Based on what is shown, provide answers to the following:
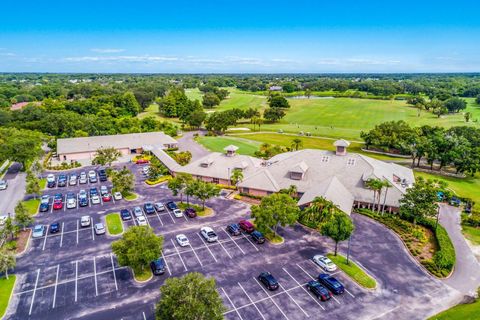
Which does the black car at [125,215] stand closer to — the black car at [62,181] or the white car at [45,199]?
the white car at [45,199]

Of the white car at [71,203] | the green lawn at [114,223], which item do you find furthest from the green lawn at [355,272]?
the white car at [71,203]

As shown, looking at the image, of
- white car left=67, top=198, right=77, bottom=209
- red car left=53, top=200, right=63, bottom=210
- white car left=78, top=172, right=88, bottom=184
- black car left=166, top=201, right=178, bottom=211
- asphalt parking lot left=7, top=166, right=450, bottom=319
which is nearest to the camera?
asphalt parking lot left=7, top=166, right=450, bottom=319

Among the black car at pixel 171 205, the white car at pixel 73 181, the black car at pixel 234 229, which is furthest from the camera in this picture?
the white car at pixel 73 181

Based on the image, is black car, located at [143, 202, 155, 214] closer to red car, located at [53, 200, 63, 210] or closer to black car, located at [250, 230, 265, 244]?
red car, located at [53, 200, 63, 210]

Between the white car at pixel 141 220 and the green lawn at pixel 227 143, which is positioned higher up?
the white car at pixel 141 220

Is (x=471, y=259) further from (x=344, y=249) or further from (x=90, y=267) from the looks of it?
(x=90, y=267)

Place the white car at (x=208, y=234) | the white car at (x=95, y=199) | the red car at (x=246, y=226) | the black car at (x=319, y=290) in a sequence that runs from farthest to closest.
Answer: the white car at (x=95, y=199) → the red car at (x=246, y=226) → the white car at (x=208, y=234) → the black car at (x=319, y=290)

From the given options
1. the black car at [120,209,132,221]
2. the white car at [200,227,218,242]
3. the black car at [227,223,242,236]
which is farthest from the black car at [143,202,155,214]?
the black car at [227,223,242,236]
